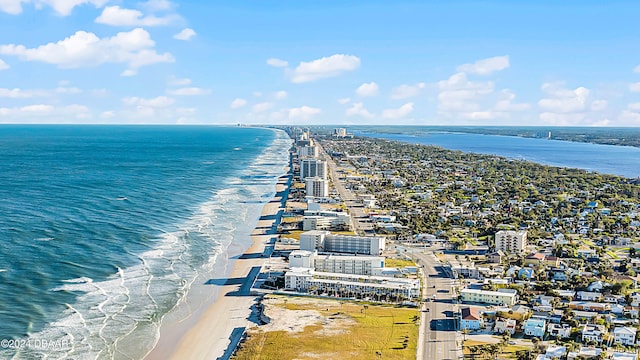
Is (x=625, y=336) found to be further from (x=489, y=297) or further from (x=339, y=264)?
(x=339, y=264)

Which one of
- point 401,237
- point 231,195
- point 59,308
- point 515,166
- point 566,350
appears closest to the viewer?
point 566,350

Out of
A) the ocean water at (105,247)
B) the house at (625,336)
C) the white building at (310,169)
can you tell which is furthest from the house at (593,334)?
the white building at (310,169)

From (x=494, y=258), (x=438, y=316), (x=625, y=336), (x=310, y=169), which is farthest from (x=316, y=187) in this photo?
(x=625, y=336)

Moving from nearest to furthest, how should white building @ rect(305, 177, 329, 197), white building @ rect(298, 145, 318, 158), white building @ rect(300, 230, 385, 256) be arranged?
white building @ rect(300, 230, 385, 256)
white building @ rect(305, 177, 329, 197)
white building @ rect(298, 145, 318, 158)

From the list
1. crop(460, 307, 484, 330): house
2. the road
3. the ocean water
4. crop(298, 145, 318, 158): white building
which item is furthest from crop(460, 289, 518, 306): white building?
crop(298, 145, 318, 158): white building

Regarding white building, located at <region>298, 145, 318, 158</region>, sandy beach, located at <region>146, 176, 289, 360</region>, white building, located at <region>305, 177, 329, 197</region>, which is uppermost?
white building, located at <region>298, 145, 318, 158</region>

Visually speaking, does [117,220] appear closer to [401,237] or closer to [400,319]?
[401,237]

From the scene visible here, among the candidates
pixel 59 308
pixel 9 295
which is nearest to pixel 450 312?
pixel 59 308

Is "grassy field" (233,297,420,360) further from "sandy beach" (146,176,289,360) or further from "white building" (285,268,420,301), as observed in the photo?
"white building" (285,268,420,301)
